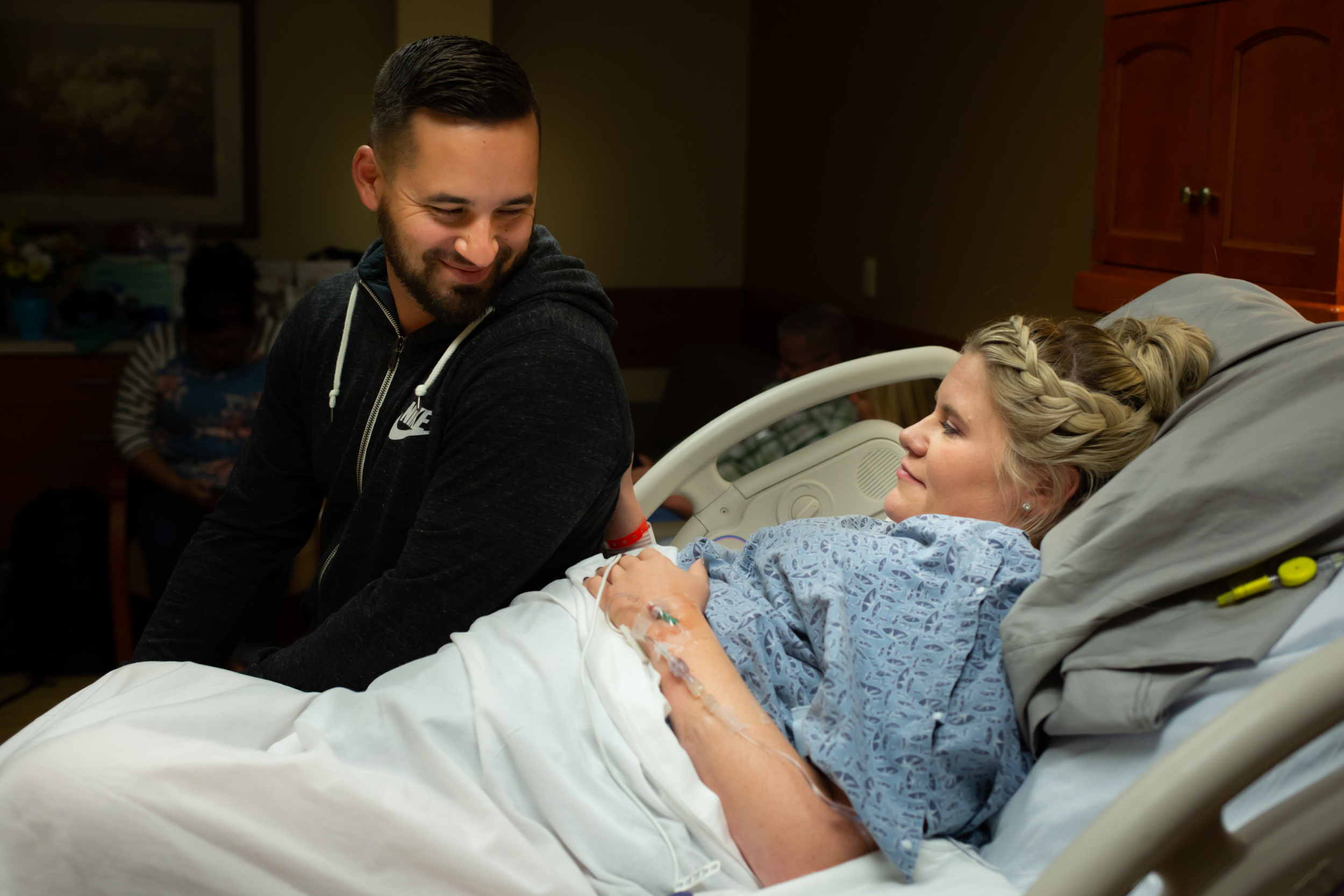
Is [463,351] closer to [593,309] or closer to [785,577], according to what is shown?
[593,309]

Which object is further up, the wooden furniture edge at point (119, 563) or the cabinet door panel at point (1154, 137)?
the cabinet door panel at point (1154, 137)

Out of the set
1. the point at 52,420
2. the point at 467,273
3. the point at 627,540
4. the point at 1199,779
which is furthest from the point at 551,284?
the point at 52,420

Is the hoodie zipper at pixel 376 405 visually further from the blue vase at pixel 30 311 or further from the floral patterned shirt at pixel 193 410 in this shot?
the blue vase at pixel 30 311

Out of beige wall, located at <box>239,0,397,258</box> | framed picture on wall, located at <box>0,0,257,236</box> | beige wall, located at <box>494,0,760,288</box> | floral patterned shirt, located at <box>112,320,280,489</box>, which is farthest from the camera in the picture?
beige wall, located at <box>494,0,760,288</box>

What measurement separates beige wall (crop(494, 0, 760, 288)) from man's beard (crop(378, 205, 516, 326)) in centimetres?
344

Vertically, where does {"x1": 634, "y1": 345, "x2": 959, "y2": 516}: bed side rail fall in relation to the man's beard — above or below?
below

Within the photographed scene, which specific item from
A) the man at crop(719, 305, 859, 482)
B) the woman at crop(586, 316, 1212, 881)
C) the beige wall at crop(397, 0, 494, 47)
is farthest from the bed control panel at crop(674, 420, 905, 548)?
the beige wall at crop(397, 0, 494, 47)

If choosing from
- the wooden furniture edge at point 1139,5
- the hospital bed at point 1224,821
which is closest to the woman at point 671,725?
the hospital bed at point 1224,821

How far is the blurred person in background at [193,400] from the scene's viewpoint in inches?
128

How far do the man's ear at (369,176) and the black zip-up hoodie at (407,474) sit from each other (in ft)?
0.28

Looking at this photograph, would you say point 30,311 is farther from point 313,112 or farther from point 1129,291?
point 1129,291

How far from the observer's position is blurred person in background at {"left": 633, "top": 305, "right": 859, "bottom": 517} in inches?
102

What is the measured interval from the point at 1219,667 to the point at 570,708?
61 cm

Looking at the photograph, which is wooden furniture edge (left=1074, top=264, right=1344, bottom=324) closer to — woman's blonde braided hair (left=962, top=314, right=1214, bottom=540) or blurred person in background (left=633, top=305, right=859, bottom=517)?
woman's blonde braided hair (left=962, top=314, right=1214, bottom=540)
